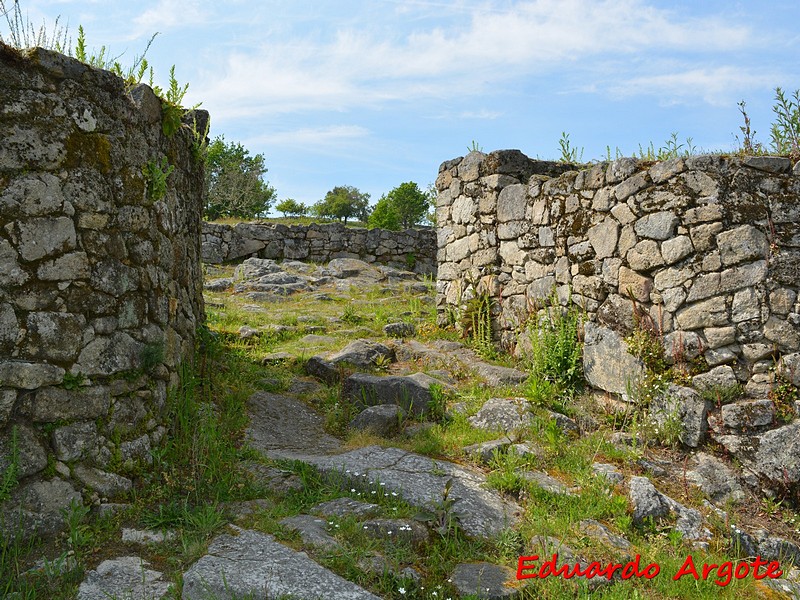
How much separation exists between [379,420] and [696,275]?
3011 millimetres

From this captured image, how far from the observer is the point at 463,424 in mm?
5758

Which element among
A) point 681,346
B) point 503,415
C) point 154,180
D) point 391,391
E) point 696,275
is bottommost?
point 503,415

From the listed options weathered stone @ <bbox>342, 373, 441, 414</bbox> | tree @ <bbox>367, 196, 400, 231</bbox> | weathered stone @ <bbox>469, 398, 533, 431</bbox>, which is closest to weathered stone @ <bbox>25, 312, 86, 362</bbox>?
weathered stone @ <bbox>342, 373, 441, 414</bbox>

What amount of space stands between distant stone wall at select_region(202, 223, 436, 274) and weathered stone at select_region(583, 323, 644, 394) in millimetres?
9970

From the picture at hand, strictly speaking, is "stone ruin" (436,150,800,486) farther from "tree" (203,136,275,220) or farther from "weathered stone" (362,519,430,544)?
"tree" (203,136,275,220)

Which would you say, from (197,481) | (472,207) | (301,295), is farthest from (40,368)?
(301,295)

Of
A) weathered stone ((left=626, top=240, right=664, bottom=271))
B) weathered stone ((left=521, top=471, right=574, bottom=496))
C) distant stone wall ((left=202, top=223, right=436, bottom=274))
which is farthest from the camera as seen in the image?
distant stone wall ((left=202, top=223, right=436, bottom=274))

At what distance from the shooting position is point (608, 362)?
599 cm

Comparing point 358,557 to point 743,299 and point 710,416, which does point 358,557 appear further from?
point 743,299

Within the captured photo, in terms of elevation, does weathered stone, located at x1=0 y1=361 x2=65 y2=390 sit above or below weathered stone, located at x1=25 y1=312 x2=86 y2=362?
below

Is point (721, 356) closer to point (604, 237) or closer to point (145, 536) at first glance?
point (604, 237)

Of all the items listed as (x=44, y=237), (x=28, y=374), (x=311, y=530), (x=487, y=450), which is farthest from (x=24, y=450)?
(x=487, y=450)

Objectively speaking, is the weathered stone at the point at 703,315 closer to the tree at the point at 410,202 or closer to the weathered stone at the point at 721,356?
the weathered stone at the point at 721,356

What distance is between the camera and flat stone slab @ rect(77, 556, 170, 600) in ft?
10.4
